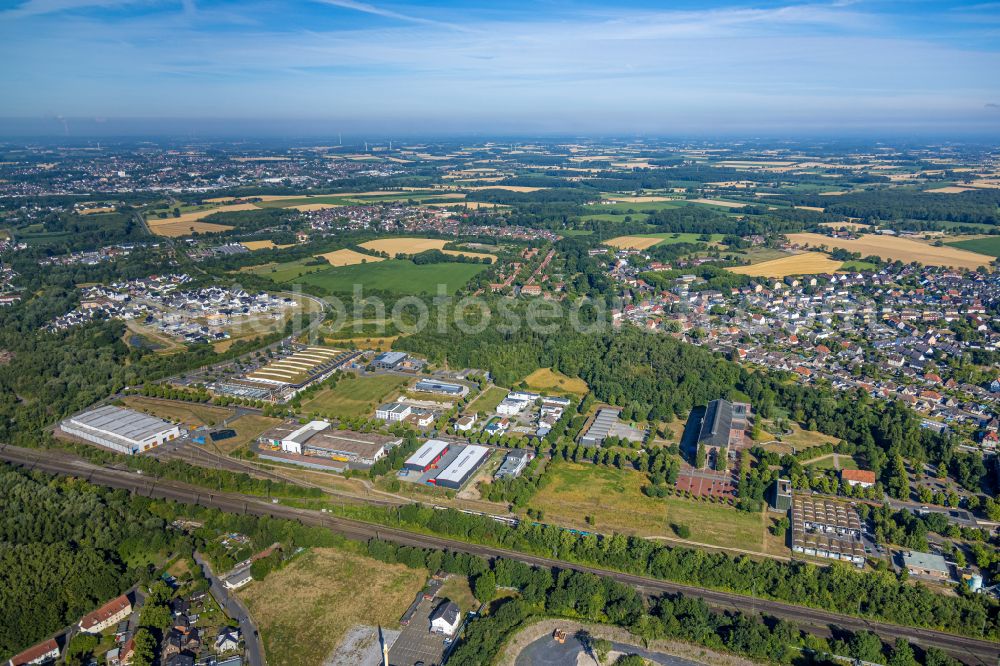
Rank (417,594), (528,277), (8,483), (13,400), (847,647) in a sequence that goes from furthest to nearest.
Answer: (528,277) < (13,400) < (8,483) < (417,594) < (847,647)

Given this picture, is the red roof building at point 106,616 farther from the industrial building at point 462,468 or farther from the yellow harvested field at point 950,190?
the yellow harvested field at point 950,190

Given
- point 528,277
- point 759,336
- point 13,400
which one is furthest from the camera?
point 528,277

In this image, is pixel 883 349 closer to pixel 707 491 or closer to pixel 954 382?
pixel 954 382

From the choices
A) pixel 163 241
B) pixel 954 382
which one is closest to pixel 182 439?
pixel 954 382

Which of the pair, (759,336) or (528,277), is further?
(528,277)

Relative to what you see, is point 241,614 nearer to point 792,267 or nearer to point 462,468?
point 462,468

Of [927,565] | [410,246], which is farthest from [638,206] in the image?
[927,565]

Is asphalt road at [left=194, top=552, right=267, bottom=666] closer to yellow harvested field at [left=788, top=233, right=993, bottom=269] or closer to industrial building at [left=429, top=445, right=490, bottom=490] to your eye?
industrial building at [left=429, top=445, right=490, bottom=490]
